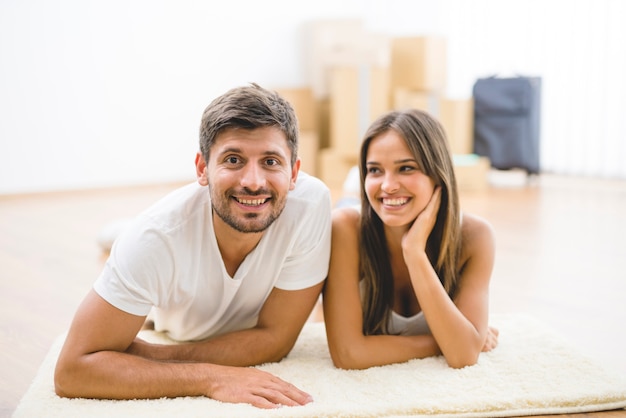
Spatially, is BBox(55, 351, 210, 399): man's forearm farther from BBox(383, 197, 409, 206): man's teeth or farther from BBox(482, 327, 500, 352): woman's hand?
BBox(482, 327, 500, 352): woman's hand

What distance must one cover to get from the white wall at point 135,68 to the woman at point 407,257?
332 cm

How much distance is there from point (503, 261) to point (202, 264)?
5.43 ft

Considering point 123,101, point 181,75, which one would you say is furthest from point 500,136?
point 123,101

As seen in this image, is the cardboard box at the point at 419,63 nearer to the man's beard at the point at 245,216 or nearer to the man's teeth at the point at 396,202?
the man's teeth at the point at 396,202

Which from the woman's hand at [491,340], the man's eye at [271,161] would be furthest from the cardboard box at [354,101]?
the man's eye at [271,161]

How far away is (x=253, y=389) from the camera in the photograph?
151cm

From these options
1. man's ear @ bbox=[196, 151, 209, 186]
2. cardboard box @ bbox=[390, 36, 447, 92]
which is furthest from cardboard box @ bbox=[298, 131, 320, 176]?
man's ear @ bbox=[196, 151, 209, 186]

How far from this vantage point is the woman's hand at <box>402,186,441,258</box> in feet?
5.51

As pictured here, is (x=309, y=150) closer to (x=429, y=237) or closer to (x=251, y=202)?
(x=429, y=237)

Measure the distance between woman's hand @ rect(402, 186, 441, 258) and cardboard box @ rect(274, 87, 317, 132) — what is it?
3488 mm

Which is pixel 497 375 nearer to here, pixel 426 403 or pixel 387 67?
pixel 426 403

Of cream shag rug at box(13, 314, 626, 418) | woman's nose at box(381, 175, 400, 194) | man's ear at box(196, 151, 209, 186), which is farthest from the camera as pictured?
woman's nose at box(381, 175, 400, 194)

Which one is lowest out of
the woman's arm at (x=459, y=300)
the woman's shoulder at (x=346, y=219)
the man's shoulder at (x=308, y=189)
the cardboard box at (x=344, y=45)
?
the woman's arm at (x=459, y=300)

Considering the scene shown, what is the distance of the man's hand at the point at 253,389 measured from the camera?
149 cm
